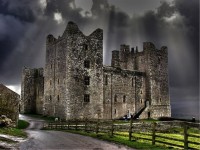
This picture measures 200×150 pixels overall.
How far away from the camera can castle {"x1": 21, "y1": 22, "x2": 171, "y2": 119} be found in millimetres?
53219

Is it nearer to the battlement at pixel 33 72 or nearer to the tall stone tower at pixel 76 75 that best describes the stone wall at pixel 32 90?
the battlement at pixel 33 72

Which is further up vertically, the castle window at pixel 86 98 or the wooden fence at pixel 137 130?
the castle window at pixel 86 98

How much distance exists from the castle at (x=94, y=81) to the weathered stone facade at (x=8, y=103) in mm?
12846

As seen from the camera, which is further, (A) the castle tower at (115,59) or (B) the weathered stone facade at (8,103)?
(A) the castle tower at (115,59)

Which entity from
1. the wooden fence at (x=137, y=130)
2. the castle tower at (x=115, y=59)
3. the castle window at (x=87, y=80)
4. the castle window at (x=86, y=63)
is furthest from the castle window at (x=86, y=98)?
the castle tower at (x=115, y=59)

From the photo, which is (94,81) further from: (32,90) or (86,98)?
(32,90)

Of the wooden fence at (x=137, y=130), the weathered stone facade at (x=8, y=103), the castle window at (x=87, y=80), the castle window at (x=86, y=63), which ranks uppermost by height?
the castle window at (x=86, y=63)

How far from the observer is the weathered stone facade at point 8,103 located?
123 feet

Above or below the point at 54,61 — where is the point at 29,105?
below

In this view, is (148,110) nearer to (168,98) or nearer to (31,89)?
(168,98)

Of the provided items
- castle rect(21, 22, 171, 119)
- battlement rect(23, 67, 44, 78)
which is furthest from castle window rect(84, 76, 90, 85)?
battlement rect(23, 67, 44, 78)

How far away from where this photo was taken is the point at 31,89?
71062 mm

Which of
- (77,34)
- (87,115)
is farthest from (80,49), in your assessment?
(87,115)

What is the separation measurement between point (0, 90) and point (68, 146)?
62.3ft
